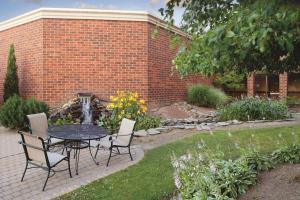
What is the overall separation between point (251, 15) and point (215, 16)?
1.98 m

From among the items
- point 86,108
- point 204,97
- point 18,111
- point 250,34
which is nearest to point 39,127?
point 18,111

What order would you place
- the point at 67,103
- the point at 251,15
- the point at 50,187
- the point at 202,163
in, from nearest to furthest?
1. the point at 251,15
2. the point at 202,163
3. the point at 50,187
4. the point at 67,103

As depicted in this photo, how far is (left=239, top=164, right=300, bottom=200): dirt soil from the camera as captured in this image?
4320 millimetres

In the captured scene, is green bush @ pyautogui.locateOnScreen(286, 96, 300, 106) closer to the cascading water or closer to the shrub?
the shrub

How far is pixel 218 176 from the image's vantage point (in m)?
4.75

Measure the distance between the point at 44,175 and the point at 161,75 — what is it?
8.51 m

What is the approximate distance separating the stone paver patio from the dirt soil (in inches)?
108

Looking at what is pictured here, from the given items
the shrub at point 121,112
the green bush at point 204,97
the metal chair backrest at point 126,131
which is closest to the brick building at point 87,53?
the shrub at point 121,112

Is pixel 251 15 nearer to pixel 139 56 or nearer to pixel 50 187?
pixel 50 187

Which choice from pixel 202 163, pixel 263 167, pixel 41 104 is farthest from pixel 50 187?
pixel 41 104

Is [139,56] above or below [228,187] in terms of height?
above

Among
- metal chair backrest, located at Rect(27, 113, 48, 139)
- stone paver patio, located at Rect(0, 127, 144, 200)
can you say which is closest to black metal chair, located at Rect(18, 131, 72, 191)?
stone paver patio, located at Rect(0, 127, 144, 200)

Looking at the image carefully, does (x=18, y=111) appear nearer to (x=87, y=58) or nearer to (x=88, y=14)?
(x=87, y=58)

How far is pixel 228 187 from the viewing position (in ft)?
14.6
